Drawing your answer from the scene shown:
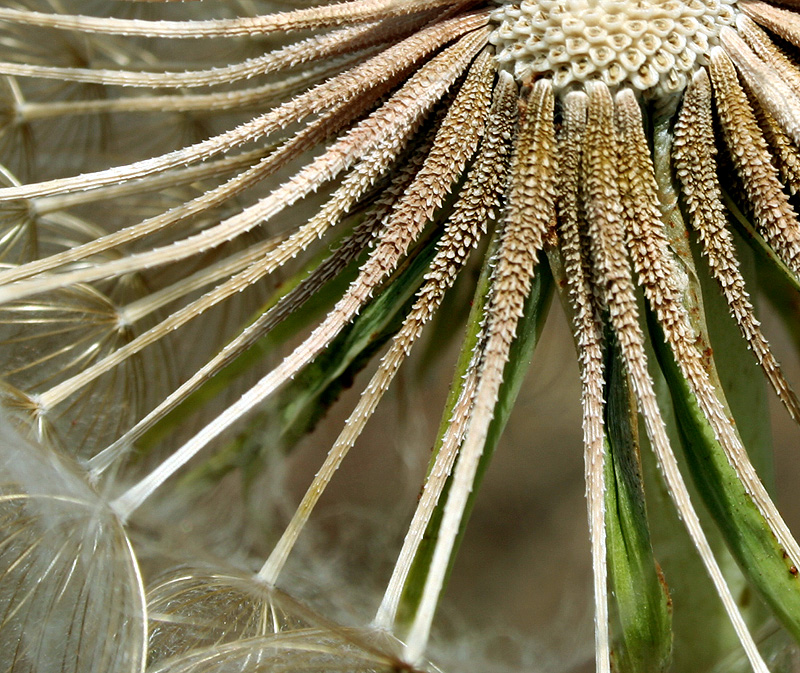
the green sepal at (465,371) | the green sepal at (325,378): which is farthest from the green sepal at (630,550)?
the green sepal at (325,378)

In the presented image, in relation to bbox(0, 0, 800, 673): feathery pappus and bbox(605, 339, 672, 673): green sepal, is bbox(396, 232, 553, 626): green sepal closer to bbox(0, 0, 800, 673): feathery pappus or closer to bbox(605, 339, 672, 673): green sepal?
bbox(0, 0, 800, 673): feathery pappus

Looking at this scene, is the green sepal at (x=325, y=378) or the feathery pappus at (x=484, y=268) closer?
the feathery pappus at (x=484, y=268)

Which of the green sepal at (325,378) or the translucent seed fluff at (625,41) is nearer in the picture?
the translucent seed fluff at (625,41)

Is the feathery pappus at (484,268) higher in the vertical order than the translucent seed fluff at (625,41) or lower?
lower

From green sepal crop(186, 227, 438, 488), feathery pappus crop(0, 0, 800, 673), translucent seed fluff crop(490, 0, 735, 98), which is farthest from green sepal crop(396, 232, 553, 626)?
translucent seed fluff crop(490, 0, 735, 98)

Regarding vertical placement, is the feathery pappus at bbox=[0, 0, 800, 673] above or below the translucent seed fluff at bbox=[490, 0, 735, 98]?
below

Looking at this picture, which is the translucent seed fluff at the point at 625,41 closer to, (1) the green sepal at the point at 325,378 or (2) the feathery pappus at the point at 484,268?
(2) the feathery pappus at the point at 484,268

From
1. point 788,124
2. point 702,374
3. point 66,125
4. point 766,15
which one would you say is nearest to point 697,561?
point 702,374

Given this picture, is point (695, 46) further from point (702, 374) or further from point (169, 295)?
point (169, 295)

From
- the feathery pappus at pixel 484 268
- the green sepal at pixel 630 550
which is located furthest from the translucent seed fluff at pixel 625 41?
the green sepal at pixel 630 550
